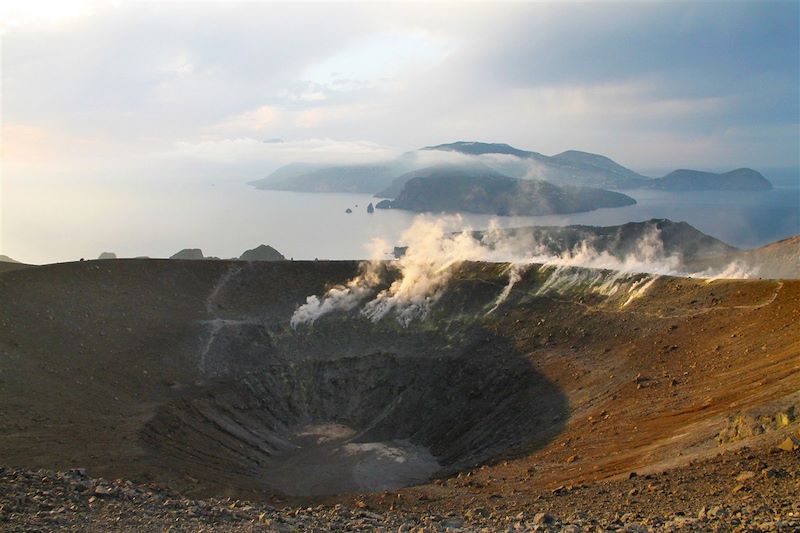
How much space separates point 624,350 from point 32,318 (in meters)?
47.2

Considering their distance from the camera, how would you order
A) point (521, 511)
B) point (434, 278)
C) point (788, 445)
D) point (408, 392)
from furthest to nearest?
1. point (434, 278)
2. point (408, 392)
3. point (521, 511)
4. point (788, 445)

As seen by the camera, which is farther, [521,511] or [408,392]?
[408,392]

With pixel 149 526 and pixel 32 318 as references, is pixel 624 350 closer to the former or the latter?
pixel 149 526

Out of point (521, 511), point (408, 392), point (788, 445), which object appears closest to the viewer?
point (788, 445)

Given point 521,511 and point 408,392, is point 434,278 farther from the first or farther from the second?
point 521,511

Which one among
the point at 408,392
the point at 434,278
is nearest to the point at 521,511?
the point at 408,392

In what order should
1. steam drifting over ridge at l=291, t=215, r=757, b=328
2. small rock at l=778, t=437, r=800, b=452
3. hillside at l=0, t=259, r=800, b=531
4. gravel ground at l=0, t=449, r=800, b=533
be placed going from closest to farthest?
1. gravel ground at l=0, t=449, r=800, b=533
2. small rock at l=778, t=437, r=800, b=452
3. hillside at l=0, t=259, r=800, b=531
4. steam drifting over ridge at l=291, t=215, r=757, b=328

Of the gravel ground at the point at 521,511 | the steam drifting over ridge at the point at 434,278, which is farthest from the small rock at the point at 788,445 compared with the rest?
the steam drifting over ridge at the point at 434,278

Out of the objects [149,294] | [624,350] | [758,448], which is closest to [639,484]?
[758,448]

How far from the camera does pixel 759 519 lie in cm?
1505

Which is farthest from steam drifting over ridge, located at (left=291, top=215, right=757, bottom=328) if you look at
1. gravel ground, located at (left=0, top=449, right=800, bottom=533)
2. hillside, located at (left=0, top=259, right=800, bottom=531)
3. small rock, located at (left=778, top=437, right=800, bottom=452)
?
gravel ground, located at (left=0, top=449, right=800, bottom=533)

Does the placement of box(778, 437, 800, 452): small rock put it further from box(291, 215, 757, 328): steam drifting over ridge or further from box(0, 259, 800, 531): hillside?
box(291, 215, 757, 328): steam drifting over ridge

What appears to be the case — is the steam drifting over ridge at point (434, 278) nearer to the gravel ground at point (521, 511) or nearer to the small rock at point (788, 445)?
the small rock at point (788, 445)

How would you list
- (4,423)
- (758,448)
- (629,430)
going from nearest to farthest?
1. (758,448)
2. (629,430)
3. (4,423)
